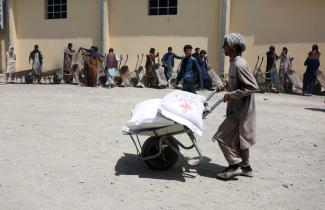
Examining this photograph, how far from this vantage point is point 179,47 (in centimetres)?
1579

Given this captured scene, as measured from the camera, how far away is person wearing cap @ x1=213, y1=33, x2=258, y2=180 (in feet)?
15.5

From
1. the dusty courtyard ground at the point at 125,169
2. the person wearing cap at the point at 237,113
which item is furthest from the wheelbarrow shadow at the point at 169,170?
the person wearing cap at the point at 237,113

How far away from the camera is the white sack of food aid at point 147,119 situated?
4730 millimetres

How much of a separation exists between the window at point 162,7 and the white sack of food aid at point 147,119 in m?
11.4

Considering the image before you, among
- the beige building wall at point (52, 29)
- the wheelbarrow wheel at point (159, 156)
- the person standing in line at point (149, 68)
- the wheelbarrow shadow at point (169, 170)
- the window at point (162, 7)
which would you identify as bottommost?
the wheelbarrow shadow at point (169, 170)

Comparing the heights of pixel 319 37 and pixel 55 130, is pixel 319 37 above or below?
above

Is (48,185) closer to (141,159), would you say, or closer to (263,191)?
(141,159)

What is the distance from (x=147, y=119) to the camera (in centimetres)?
477

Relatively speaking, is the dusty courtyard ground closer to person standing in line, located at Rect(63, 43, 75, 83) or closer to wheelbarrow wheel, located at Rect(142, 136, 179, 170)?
wheelbarrow wheel, located at Rect(142, 136, 179, 170)

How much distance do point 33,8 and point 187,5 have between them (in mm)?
7326

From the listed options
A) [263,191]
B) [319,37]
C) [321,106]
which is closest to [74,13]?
[319,37]

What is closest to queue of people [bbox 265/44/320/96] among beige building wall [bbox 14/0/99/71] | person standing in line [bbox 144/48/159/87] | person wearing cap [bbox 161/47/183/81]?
person wearing cap [bbox 161/47/183/81]

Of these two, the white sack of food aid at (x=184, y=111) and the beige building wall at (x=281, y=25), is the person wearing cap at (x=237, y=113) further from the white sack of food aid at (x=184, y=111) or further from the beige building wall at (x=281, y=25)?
the beige building wall at (x=281, y=25)

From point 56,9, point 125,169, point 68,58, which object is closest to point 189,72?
point 125,169
